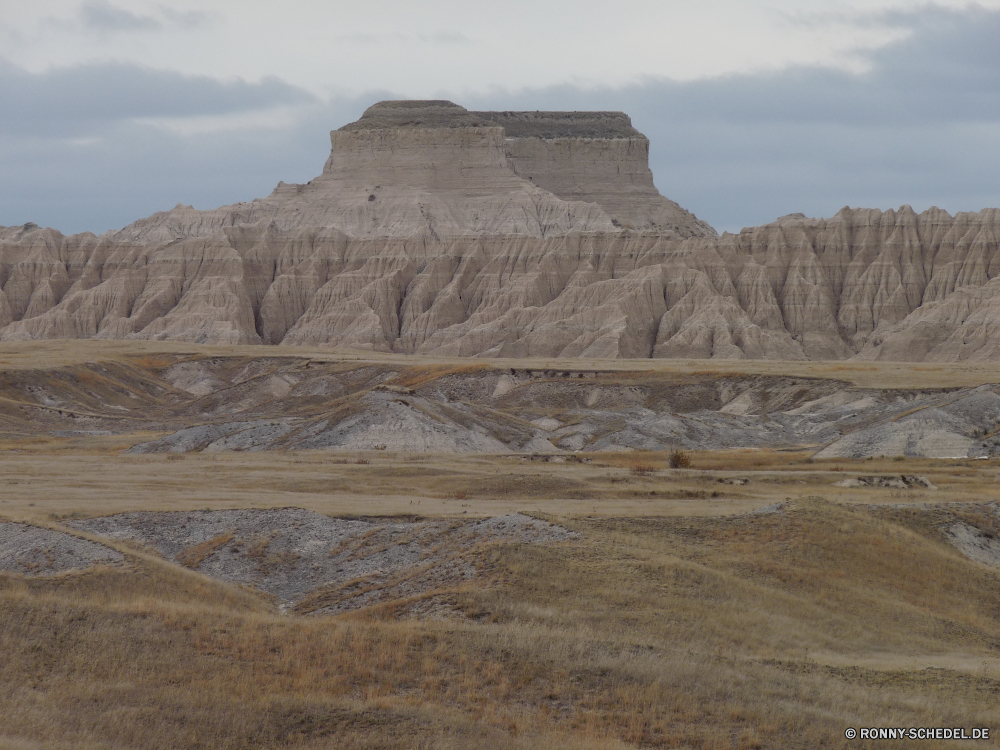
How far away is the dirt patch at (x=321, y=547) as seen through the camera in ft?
88.7

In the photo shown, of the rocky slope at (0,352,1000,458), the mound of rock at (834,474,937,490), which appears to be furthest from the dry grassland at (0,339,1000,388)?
the mound of rock at (834,474,937,490)

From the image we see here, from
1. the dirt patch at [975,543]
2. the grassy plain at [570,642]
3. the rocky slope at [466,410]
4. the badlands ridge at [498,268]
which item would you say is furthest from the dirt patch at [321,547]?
the badlands ridge at [498,268]

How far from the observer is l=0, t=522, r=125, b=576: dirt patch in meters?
27.9

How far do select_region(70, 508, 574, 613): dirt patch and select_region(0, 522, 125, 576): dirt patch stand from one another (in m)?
3.16

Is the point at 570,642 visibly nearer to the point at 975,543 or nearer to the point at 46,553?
the point at 46,553

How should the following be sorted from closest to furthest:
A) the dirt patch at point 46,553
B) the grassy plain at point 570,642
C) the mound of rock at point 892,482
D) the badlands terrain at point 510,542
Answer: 1. the grassy plain at point 570,642
2. the badlands terrain at point 510,542
3. the dirt patch at point 46,553
4. the mound of rock at point 892,482

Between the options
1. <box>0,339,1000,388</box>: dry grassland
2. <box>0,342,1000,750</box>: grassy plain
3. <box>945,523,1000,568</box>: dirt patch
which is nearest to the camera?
<box>0,342,1000,750</box>: grassy plain

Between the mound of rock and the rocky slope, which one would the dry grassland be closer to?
the rocky slope

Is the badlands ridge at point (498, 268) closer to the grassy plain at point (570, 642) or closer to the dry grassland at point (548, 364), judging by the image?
the dry grassland at point (548, 364)

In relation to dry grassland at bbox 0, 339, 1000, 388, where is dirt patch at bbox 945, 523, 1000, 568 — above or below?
above

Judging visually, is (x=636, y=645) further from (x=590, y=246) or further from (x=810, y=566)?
(x=590, y=246)

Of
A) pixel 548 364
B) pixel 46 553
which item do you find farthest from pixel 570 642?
pixel 548 364

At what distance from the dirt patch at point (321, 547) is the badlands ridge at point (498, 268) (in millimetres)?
96782

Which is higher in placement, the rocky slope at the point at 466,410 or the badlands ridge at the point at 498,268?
the badlands ridge at the point at 498,268
